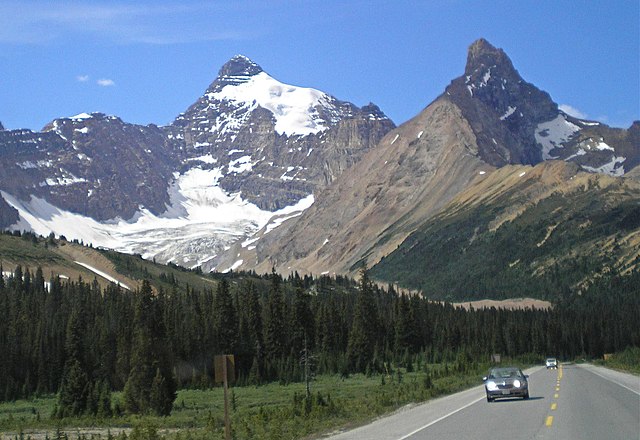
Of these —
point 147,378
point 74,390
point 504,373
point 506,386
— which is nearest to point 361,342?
point 74,390

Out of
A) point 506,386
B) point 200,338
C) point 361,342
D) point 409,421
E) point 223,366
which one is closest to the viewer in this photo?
point 223,366

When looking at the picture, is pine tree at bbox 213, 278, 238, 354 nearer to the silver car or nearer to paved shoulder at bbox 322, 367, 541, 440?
paved shoulder at bbox 322, 367, 541, 440

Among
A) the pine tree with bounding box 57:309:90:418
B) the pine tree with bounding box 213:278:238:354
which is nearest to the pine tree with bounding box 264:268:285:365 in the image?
the pine tree with bounding box 213:278:238:354

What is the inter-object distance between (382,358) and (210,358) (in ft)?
96.2

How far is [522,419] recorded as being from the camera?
37.3m

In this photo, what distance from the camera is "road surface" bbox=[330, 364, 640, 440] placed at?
3225cm

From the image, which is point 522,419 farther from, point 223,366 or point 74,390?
point 74,390

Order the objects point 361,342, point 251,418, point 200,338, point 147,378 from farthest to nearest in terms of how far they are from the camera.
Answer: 1. point 361,342
2. point 200,338
3. point 147,378
4. point 251,418

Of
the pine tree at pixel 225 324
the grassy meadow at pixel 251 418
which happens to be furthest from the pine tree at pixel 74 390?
the pine tree at pixel 225 324

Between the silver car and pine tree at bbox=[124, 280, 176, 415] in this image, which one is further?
pine tree at bbox=[124, 280, 176, 415]

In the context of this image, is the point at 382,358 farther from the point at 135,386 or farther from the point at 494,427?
the point at 494,427

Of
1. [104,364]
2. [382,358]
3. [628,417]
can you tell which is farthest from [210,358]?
[628,417]

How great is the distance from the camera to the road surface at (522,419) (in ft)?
106

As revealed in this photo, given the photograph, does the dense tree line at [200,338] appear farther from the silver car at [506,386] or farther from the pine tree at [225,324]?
the silver car at [506,386]
